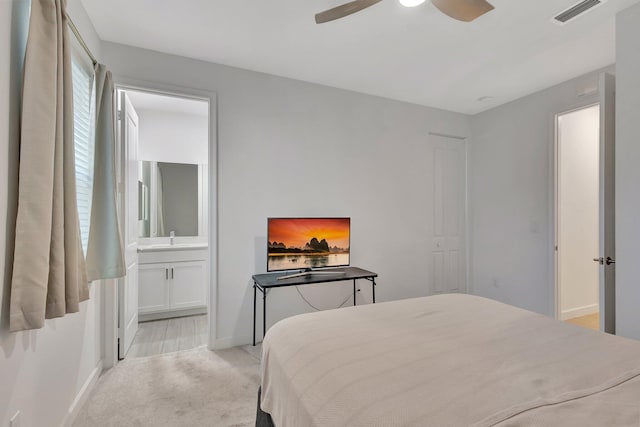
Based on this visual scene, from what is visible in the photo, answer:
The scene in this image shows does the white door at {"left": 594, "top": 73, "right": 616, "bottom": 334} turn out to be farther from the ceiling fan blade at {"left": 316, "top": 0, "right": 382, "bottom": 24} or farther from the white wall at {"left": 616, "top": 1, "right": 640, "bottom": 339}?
the ceiling fan blade at {"left": 316, "top": 0, "right": 382, "bottom": 24}

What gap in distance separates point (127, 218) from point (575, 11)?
12.1 ft

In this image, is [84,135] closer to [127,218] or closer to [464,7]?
[127,218]

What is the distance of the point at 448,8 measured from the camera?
1.69m

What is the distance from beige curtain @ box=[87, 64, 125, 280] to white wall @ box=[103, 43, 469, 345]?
0.60m

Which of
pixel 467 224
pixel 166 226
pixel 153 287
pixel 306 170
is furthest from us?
pixel 467 224

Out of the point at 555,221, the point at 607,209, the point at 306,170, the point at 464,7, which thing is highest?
the point at 464,7

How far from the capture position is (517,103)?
3.60m

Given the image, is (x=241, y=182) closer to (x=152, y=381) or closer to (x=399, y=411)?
(x=152, y=381)

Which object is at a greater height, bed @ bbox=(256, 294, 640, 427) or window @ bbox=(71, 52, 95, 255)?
window @ bbox=(71, 52, 95, 255)

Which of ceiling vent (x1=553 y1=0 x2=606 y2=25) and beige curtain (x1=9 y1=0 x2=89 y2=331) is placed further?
ceiling vent (x1=553 y1=0 x2=606 y2=25)

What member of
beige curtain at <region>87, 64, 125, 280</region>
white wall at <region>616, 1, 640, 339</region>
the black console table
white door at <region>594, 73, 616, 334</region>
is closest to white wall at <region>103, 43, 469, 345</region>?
the black console table

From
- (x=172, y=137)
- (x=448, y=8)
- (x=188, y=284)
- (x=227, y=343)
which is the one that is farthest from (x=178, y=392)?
(x=172, y=137)

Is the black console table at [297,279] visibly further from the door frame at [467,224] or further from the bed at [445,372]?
the door frame at [467,224]

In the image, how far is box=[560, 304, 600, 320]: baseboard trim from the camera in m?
3.61
